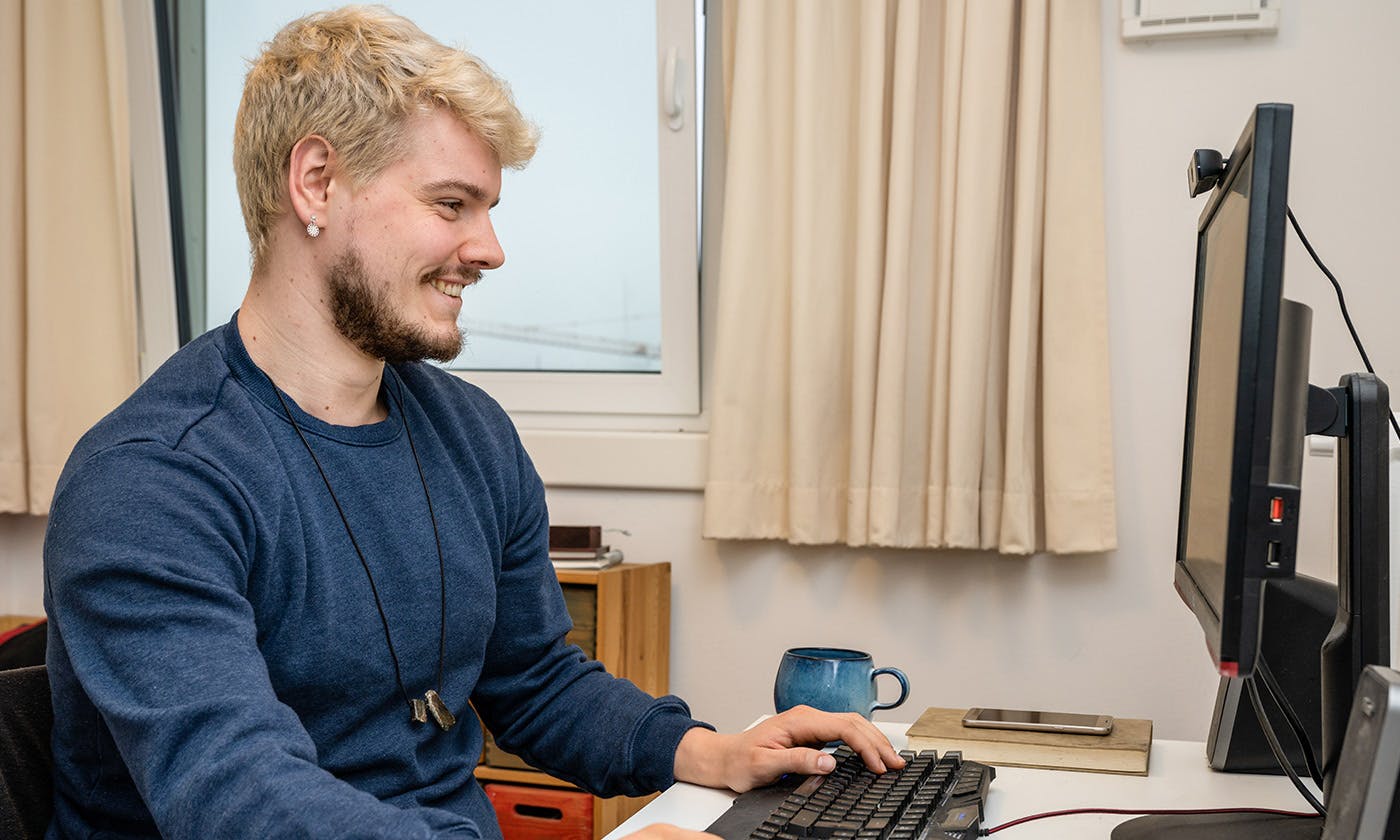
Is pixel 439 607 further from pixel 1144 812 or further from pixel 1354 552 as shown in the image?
pixel 1354 552

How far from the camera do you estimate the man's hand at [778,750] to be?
117cm

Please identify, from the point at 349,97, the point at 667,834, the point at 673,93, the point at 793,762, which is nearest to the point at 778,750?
the point at 793,762

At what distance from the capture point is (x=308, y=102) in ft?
4.22

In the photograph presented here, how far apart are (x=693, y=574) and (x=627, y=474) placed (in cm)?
23

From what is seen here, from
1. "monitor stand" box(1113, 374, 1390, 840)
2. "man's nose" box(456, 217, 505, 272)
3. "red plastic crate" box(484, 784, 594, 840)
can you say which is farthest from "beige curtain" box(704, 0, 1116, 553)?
"monitor stand" box(1113, 374, 1390, 840)

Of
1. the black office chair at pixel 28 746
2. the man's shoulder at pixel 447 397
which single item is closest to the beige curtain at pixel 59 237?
the man's shoulder at pixel 447 397

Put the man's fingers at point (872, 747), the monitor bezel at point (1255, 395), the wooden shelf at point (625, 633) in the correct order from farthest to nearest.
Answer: the wooden shelf at point (625, 633)
the man's fingers at point (872, 747)
the monitor bezel at point (1255, 395)

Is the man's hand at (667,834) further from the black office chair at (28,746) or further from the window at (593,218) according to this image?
the window at (593,218)

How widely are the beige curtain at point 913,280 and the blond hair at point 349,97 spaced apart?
1074mm

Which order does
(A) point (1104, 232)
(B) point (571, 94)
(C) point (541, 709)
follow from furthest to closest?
1. (B) point (571, 94)
2. (A) point (1104, 232)
3. (C) point (541, 709)

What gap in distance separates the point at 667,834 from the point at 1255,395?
1.60 ft

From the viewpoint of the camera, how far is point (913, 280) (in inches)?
91.5

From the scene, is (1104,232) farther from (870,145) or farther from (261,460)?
(261,460)

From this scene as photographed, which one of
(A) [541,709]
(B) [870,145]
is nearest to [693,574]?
(B) [870,145]
